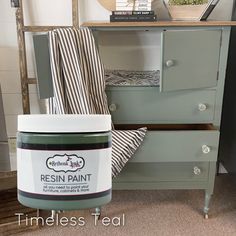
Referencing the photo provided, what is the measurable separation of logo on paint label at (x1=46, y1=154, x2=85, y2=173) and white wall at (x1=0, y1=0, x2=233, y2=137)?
4.50ft

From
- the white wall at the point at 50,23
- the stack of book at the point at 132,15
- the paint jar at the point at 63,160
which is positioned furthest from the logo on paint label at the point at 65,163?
the white wall at the point at 50,23

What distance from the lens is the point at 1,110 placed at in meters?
1.77

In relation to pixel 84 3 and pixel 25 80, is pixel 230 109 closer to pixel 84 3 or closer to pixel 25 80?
pixel 84 3

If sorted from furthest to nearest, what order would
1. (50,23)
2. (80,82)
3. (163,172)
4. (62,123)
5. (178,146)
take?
(50,23), (163,172), (178,146), (80,82), (62,123)

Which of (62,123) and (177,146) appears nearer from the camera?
(62,123)

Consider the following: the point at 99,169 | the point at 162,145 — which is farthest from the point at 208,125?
the point at 99,169

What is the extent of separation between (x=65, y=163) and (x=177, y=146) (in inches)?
38.7

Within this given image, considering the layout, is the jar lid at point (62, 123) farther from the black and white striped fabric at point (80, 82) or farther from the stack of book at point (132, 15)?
the stack of book at point (132, 15)

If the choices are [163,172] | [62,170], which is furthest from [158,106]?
[62,170]

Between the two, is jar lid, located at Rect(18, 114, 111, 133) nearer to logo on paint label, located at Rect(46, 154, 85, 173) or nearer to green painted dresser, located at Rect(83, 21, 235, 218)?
logo on paint label, located at Rect(46, 154, 85, 173)

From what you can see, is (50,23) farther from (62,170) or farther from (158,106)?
(62,170)

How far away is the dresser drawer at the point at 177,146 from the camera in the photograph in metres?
1.32

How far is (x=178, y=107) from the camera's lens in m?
1.35

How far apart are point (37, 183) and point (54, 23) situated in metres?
1.38
